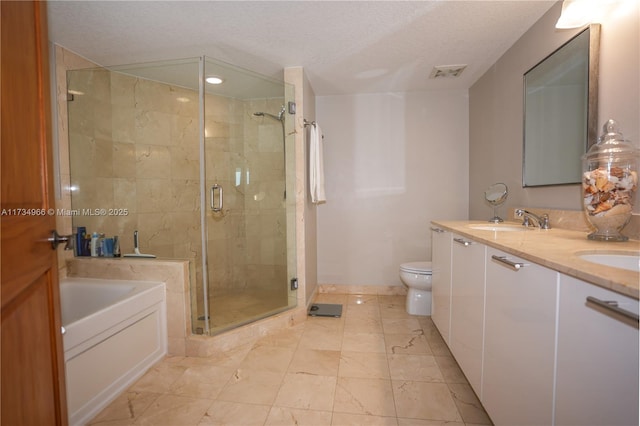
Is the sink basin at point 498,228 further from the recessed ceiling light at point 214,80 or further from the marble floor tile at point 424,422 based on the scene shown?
the recessed ceiling light at point 214,80

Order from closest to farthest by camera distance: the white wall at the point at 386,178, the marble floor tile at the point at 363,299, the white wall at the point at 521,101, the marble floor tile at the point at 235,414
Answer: the white wall at the point at 521,101
the marble floor tile at the point at 235,414
the marble floor tile at the point at 363,299
the white wall at the point at 386,178

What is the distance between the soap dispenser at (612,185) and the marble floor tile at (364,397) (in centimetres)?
120

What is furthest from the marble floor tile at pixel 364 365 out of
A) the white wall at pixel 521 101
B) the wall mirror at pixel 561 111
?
the wall mirror at pixel 561 111

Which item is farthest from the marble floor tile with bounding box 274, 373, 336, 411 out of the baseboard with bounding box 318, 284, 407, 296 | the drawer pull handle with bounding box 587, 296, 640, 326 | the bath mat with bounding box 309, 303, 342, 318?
the baseboard with bounding box 318, 284, 407, 296

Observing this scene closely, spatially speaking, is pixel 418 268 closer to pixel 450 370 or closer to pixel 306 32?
pixel 450 370

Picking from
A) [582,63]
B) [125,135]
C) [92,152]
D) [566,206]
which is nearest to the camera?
[582,63]

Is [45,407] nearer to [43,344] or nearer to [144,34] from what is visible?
[43,344]

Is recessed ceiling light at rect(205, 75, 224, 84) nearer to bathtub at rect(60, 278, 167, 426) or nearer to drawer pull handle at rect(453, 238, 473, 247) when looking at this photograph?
bathtub at rect(60, 278, 167, 426)

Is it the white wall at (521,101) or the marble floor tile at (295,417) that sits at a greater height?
the white wall at (521,101)

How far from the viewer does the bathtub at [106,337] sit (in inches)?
52.7

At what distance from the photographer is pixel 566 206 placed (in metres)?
1.60

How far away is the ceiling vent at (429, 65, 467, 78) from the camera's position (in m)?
2.43

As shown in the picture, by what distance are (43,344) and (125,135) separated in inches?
86.3

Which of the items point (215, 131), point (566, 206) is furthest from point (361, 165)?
point (566, 206)
